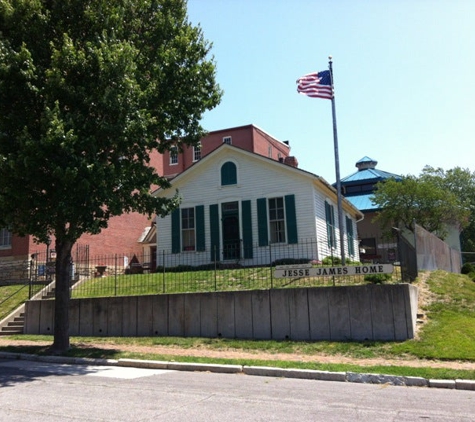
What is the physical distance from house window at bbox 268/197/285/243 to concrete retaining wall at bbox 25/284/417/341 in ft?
29.6

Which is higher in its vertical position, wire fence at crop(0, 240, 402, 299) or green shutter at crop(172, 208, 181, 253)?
green shutter at crop(172, 208, 181, 253)

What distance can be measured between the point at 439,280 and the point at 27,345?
13736mm

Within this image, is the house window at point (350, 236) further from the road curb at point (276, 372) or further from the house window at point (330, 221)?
the road curb at point (276, 372)

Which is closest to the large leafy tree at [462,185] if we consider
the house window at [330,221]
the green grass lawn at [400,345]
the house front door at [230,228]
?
the house window at [330,221]

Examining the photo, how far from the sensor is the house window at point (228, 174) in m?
25.1

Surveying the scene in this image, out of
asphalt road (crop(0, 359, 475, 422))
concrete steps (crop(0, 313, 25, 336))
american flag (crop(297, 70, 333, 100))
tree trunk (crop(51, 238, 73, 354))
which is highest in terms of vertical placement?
american flag (crop(297, 70, 333, 100))

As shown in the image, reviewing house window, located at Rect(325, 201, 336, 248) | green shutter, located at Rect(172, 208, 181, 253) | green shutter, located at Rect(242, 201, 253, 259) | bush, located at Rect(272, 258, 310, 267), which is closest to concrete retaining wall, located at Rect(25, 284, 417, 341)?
bush, located at Rect(272, 258, 310, 267)

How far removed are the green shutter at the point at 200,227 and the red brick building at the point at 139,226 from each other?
2.71 metres

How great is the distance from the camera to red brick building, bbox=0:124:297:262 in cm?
2798

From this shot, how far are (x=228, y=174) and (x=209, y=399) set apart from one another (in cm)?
1824

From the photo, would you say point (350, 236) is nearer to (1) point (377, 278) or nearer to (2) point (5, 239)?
(1) point (377, 278)

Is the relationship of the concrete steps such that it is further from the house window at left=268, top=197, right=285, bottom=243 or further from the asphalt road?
the house window at left=268, top=197, right=285, bottom=243

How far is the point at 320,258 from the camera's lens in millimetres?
23453

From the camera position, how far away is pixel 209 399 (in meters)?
7.66
